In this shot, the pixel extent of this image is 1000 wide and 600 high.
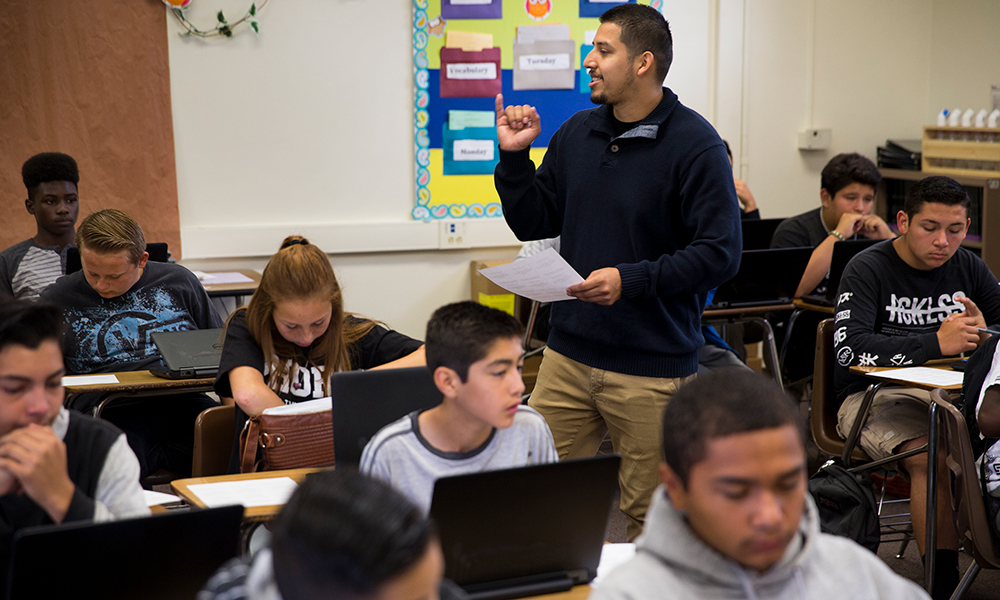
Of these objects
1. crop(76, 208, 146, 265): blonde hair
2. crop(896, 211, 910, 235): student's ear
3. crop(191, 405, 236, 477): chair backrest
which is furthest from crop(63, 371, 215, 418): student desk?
crop(896, 211, 910, 235): student's ear

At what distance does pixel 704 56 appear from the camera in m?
5.48

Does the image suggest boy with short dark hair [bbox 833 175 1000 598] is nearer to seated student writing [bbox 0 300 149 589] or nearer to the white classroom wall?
seated student writing [bbox 0 300 149 589]

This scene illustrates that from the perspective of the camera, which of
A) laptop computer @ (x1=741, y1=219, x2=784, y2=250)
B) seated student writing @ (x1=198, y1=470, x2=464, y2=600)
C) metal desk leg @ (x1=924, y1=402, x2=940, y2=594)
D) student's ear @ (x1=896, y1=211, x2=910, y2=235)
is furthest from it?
laptop computer @ (x1=741, y1=219, x2=784, y2=250)

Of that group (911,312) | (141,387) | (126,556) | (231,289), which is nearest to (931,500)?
(911,312)

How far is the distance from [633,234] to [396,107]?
9.87 ft

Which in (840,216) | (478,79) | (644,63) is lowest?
(840,216)

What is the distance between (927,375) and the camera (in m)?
2.70

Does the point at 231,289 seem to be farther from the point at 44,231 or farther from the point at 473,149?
the point at 473,149

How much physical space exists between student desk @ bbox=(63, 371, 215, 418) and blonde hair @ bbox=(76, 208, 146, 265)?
42 centimetres

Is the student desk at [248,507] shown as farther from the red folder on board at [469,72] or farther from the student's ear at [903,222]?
the red folder on board at [469,72]

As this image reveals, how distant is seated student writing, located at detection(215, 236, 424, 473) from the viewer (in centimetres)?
233

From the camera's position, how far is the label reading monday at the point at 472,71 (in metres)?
5.02

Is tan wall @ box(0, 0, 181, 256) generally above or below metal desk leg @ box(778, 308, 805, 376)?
above

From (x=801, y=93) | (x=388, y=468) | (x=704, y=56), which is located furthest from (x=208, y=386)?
(x=801, y=93)
